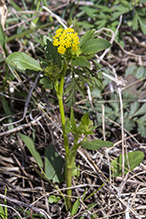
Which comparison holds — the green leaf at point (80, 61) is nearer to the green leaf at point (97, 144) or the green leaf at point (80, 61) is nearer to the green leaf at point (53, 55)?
the green leaf at point (53, 55)

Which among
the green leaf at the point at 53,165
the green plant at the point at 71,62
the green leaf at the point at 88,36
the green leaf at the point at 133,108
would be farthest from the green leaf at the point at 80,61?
the green leaf at the point at 133,108

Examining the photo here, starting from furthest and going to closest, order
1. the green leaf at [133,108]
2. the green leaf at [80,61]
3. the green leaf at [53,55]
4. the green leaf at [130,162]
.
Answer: the green leaf at [133,108] → the green leaf at [130,162] → the green leaf at [53,55] → the green leaf at [80,61]

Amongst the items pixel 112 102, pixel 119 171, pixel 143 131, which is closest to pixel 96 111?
pixel 112 102

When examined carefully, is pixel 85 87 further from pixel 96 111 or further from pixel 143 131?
pixel 143 131

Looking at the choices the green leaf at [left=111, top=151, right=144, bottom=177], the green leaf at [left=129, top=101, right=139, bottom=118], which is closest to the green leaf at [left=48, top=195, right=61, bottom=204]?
the green leaf at [left=111, top=151, right=144, bottom=177]

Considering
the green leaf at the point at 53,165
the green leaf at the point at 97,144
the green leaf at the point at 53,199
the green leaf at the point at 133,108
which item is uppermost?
the green leaf at the point at 97,144

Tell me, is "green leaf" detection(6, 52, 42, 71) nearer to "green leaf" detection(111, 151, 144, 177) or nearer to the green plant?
the green plant

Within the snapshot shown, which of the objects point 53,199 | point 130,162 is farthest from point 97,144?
point 53,199

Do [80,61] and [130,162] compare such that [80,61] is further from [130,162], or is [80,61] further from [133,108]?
[133,108]
